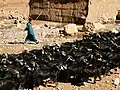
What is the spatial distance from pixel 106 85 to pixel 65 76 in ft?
2.80

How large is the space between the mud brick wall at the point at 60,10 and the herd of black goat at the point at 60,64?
25.7ft

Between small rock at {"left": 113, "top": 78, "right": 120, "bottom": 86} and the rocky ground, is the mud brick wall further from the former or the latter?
small rock at {"left": 113, "top": 78, "right": 120, "bottom": 86}

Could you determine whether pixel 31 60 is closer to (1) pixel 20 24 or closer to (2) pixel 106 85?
(2) pixel 106 85

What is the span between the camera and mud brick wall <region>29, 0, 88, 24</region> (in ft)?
52.0

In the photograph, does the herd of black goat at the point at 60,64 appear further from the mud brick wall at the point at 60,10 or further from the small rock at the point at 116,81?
the mud brick wall at the point at 60,10

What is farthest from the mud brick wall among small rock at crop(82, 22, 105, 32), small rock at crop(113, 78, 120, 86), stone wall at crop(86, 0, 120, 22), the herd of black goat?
small rock at crop(113, 78, 120, 86)

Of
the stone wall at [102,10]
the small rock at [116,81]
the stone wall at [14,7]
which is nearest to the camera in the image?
the small rock at [116,81]

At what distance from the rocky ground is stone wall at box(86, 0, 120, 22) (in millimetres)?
1102

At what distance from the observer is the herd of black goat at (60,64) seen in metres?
6.82

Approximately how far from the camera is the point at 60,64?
7207 mm

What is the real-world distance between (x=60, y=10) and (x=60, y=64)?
9.40 m

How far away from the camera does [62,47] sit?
8.00m

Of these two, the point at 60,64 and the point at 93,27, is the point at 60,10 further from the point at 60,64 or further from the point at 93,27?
the point at 60,64

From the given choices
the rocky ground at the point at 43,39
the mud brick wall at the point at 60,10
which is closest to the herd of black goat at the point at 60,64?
the rocky ground at the point at 43,39
